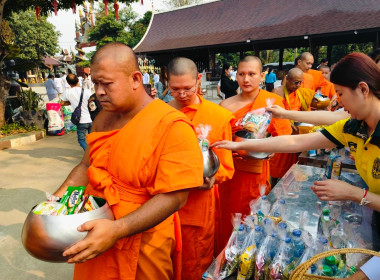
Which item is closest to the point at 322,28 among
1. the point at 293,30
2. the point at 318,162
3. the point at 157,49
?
the point at 293,30

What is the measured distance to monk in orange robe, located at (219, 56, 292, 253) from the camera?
9.49 ft

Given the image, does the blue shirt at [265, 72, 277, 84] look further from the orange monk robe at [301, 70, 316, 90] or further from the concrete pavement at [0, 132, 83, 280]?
the concrete pavement at [0, 132, 83, 280]

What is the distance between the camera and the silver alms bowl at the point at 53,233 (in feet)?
4.05

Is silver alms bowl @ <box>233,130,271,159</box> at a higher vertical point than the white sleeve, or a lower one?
higher

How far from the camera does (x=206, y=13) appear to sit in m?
18.6

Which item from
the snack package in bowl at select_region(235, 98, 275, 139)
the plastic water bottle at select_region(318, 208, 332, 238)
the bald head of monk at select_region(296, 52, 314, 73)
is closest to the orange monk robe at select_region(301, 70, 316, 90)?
the bald head of monk at select_region(296, 52, 314, 73)

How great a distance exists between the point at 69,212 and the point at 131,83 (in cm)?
73

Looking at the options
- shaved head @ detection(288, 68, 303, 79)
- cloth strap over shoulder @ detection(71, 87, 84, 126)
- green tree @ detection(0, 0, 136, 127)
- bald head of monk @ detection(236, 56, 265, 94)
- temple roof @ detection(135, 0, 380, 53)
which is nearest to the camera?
bald head of monk @ detection(236, 56, 265, 94)

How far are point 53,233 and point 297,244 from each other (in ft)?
3.79

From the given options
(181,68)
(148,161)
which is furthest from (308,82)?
(148,161)

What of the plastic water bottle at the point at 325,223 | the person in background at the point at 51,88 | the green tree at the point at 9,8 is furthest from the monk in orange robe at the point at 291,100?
the person in background at the point at 51,88

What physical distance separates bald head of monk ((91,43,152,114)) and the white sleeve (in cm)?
134

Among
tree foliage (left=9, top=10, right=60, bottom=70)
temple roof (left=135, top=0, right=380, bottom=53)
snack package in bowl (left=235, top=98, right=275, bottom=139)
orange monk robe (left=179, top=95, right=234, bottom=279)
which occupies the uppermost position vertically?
tree foliage (left=9, top=10, right=60, bottom=70)

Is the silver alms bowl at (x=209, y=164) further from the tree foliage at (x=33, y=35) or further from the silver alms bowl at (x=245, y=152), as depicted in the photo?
the tree foliage at (x=33, y=35)
